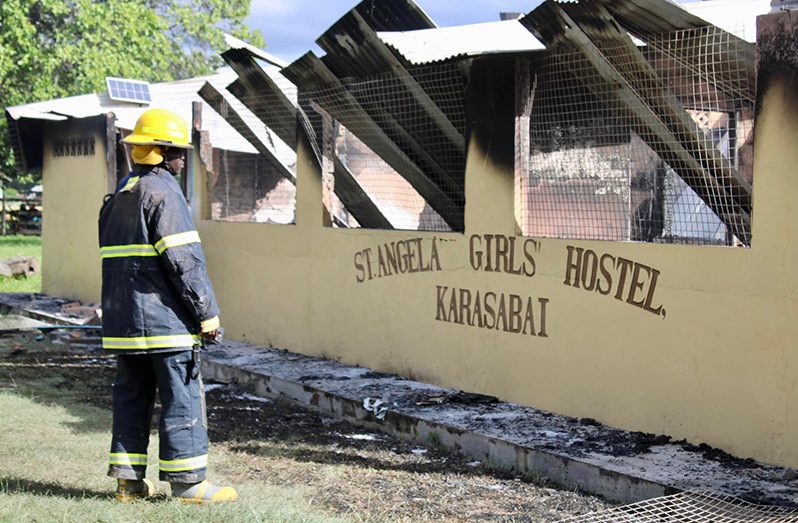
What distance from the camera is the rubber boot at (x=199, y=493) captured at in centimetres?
502

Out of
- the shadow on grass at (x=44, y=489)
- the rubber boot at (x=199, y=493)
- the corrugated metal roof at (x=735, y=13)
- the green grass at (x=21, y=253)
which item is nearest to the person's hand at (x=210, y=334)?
the rubber boot at (x=199, y=493)

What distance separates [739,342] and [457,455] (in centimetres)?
203

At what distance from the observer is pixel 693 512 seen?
16.2 ft

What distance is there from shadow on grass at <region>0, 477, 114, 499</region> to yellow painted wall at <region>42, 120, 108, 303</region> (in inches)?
366

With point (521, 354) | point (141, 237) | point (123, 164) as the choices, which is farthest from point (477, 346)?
point (123, 164)

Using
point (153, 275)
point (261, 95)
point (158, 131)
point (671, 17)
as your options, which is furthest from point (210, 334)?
point (261, 95)

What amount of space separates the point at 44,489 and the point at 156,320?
1152 mm

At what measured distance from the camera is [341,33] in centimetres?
860

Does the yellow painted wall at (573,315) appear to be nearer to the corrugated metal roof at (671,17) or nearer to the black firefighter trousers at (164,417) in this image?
the corrugated metal roof at (671,17)

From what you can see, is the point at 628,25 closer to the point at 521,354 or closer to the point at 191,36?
the point at 521,354

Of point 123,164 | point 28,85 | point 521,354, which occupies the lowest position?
point 521,354

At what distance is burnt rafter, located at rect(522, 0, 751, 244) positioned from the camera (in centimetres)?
630

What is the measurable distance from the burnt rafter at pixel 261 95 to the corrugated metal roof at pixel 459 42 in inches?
Result: 108

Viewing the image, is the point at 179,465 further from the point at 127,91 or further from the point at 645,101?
the point at 127,91
